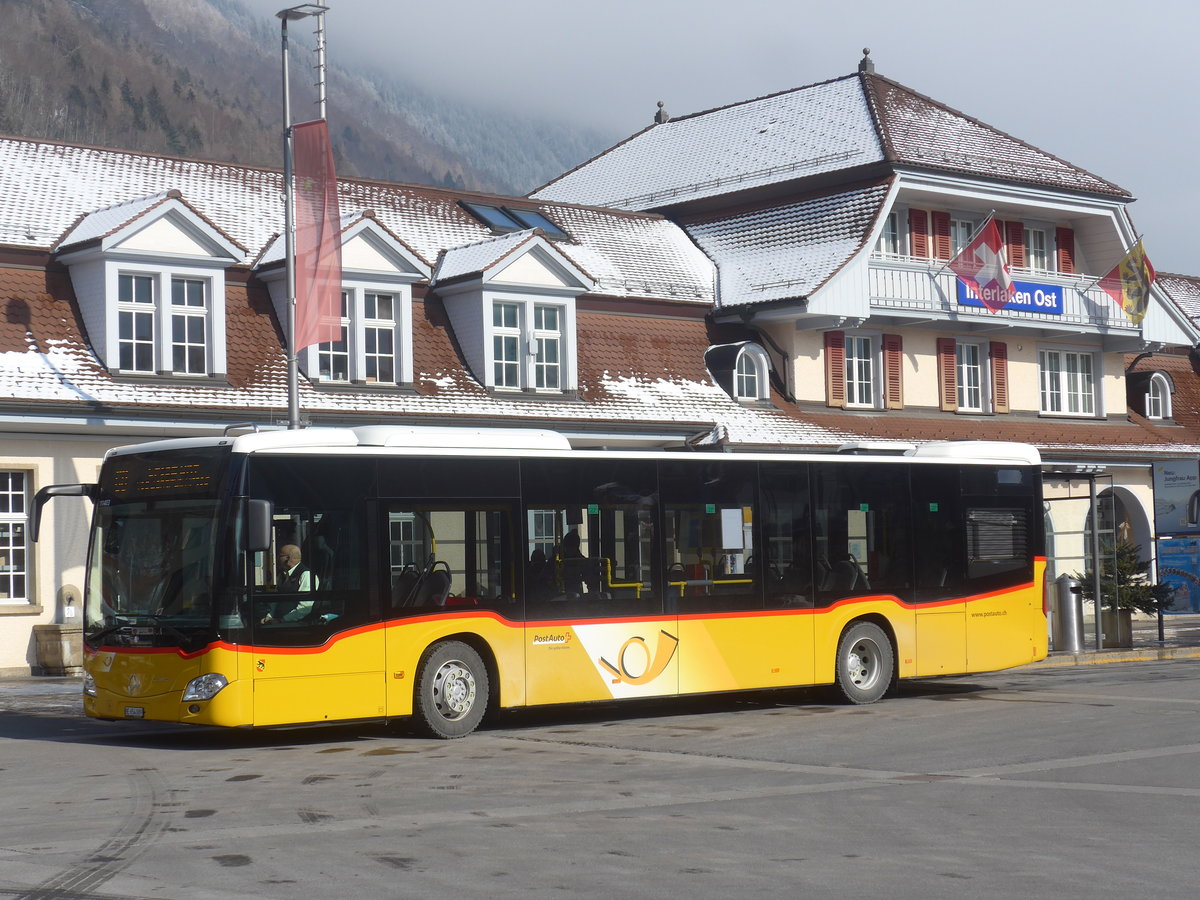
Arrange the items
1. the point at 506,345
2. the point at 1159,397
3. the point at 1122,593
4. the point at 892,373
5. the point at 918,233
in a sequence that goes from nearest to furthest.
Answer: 1. the point at 1122,593
2. the point at 506,345
3. the point at 892,373
4. the point at 918,233
5. the point at 1159,397

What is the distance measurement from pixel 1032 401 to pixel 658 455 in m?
22.9

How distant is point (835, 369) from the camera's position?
35469 millimetres

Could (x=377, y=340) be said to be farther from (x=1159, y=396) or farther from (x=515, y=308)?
(x=1159, y=396)

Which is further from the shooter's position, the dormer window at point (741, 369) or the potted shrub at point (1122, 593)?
the dormer window at point (741, 369)

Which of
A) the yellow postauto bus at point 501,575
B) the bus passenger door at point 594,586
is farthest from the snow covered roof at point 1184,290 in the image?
the bus passenger door at point 594,586

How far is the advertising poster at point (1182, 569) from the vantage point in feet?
102

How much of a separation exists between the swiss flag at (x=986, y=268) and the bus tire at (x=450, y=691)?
21.7 m

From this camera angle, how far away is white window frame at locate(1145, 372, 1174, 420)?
1692 inches

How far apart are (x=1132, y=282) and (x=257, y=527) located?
29.0m

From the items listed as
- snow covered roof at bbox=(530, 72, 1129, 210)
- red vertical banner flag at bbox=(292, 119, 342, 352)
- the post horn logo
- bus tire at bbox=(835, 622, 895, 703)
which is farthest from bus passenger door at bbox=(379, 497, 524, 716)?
snow covered roof at bbox=(530, 72, 1129, 210)

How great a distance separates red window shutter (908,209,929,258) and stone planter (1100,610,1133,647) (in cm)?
1030

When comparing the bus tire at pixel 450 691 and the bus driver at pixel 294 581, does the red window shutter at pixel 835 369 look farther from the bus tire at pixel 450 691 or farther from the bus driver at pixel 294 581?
the bus driver at pixel 294 581

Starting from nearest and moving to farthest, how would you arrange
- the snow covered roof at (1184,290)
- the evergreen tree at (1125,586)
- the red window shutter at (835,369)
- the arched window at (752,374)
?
the evergreen tree at (1125,586)
the arched window at (752,374)
the red window shutter at (835,369)
the snow covered roof at (1184,290)

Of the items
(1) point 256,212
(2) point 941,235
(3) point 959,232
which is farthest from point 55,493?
(3) point 959,232
